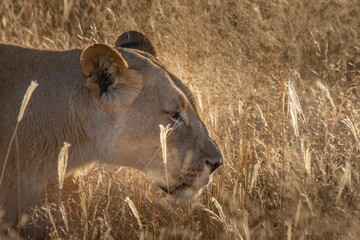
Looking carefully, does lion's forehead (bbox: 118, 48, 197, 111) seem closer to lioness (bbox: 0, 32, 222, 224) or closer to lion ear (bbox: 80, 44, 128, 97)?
lioness (bbox: 0, 32, 222, 224)

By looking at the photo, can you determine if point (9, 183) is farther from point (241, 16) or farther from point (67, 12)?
point (67, 12)

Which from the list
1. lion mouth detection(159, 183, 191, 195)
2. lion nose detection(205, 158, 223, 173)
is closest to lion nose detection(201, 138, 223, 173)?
lion nose detection(205, 158, 223, 173)

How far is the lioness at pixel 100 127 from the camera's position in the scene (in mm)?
4672

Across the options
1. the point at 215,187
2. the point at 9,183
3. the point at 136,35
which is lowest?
the point at 215,187

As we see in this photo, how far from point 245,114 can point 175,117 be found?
108 centimetres

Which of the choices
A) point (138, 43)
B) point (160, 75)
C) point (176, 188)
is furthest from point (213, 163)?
point (138, 43)

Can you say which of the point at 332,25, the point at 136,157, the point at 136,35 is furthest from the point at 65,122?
the point at 332,25

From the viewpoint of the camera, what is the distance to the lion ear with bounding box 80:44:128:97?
450 centimetres

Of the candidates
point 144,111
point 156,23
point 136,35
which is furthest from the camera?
point 156,23

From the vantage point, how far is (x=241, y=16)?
7172 millimetres

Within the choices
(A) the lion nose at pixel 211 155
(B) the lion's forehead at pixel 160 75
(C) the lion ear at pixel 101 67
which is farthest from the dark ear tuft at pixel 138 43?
(A) the lion nose at pixel 211 155

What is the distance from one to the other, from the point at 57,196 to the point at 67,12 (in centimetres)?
348

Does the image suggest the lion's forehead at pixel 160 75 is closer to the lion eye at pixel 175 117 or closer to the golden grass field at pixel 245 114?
the lion eye at pixel 175 117

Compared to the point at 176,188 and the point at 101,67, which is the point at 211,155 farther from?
the point at 101,67
